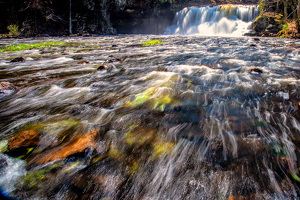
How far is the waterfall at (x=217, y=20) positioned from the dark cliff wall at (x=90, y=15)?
5937 mm

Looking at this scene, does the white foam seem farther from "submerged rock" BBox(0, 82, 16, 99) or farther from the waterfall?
the waterfall

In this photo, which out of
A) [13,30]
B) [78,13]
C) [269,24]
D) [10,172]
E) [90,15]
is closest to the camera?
[10,172]

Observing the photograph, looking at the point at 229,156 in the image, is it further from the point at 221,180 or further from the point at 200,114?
the point at 200,114

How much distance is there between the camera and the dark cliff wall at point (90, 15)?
75.7 feet

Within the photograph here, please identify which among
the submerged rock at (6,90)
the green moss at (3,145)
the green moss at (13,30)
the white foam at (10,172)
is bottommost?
the white foam at (10,172)

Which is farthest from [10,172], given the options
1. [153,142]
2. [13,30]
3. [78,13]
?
[78,13]

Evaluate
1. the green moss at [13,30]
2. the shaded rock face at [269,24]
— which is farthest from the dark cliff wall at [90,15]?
the shaded rock face at [269,24]

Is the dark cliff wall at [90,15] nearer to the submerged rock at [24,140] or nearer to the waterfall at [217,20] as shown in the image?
the waterfall at [217,20]

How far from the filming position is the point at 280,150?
151 cm

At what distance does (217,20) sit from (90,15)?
23487mm

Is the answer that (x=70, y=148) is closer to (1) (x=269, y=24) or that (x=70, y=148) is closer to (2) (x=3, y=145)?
(2) (x=3, y=145)

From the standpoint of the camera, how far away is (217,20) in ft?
97.1

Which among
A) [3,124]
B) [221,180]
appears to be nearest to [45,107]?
[3,124]

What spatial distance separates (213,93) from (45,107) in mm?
2871
